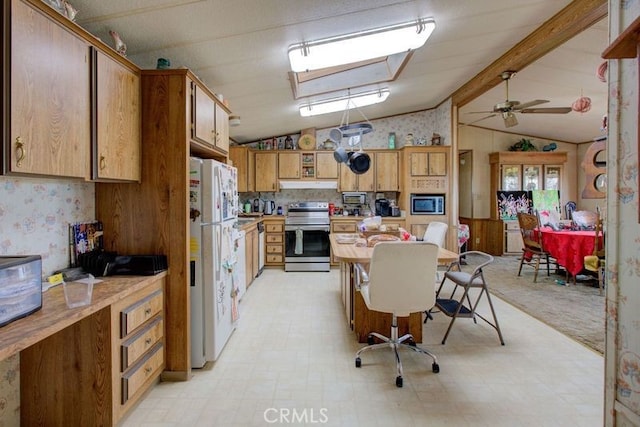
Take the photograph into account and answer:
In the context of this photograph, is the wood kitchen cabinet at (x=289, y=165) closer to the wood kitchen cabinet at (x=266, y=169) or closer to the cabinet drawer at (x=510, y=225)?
the wood kitchen cabinet at (x=266, y=169)

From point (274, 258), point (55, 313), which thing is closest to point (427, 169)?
point (274, 258)

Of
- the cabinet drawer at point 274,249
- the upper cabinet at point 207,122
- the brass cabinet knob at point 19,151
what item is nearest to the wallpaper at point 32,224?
the brass cabinet knob at point 19,151

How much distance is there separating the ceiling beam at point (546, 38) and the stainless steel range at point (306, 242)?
10.2 ft

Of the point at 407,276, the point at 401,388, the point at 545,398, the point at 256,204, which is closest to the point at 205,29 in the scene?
the point at 407,276

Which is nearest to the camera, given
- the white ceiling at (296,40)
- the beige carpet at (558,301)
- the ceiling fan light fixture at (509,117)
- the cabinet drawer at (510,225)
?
the white ceiling at (296,40)

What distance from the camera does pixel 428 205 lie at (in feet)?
18.7

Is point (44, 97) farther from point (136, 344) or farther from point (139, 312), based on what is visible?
point (136, 344)

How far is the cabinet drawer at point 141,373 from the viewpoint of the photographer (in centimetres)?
175

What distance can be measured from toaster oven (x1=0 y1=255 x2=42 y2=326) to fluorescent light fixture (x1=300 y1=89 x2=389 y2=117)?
3741 mm

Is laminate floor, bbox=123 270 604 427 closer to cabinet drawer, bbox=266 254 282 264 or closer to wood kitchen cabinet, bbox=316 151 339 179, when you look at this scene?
cabinet drawer, bbox=266 254 282 264

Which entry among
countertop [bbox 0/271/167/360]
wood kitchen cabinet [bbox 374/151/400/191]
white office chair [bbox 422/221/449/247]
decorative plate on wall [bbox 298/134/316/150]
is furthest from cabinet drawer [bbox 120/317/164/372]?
wood kitchen cabinet [bbox 374/151/400/191]

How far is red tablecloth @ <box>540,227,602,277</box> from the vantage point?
4359mm

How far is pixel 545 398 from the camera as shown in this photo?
204cm

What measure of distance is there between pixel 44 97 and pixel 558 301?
5011 mm
